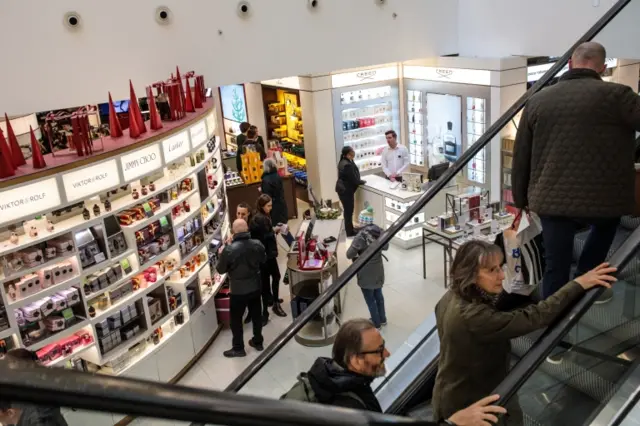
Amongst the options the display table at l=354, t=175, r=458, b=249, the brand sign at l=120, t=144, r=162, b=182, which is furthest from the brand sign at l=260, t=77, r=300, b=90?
the brand sign at l=120, t=144, r=162, b=182


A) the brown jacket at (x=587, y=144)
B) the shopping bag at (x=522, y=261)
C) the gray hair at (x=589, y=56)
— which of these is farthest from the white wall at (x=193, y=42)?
the gray hair at (x=589, y=56)

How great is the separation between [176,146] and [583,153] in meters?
4.96

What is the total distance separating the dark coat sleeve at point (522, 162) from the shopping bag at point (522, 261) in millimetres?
295

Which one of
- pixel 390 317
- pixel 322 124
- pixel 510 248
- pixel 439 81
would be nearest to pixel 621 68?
pixel 510 248

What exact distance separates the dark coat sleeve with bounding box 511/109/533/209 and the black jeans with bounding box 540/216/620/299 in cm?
18

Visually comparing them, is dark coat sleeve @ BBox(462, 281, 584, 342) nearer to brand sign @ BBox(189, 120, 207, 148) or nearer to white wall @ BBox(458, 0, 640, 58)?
brand sign @ BBox(189, 120, 207, 148)

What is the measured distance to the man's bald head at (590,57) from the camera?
3174mm

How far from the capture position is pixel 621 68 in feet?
17.0

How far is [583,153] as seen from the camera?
10.2 ft

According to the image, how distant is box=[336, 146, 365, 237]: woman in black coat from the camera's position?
33.9 feet

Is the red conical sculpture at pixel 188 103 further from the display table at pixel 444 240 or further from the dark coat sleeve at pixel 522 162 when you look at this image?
the dark coat sleeve at pixel 522 162

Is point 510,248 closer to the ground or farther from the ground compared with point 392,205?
farther from the ground

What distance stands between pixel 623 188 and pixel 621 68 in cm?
256

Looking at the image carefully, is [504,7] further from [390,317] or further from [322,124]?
[390,317]
